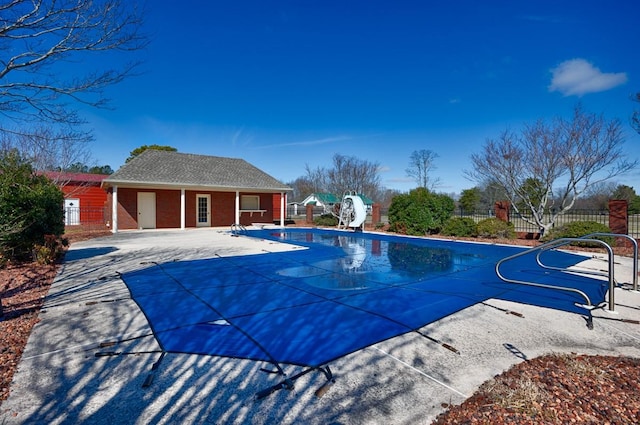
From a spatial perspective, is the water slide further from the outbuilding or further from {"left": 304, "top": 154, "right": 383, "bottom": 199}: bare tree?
the outbuilding

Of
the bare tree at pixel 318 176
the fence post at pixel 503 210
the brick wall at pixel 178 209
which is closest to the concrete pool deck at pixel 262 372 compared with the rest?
the fence post at pixel 503 210

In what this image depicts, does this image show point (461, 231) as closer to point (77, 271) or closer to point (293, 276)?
point (293, 276)

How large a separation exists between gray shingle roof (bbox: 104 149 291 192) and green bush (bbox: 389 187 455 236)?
8781mm

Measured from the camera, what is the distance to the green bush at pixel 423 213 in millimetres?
17094

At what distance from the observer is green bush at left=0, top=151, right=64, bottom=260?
311 inches

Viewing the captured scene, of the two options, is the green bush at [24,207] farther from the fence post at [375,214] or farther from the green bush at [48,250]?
the fence post at [375,214]

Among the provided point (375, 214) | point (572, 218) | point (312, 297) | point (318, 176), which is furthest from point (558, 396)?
point (318, 176)

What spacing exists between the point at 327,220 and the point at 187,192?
9485 mm

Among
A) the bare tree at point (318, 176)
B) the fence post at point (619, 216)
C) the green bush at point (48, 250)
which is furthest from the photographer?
the bare tree at point (318, 176)

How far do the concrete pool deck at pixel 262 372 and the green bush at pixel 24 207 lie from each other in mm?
4533

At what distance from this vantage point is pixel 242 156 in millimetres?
26984

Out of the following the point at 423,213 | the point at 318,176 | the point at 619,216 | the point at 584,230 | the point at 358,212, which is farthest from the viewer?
the point at 318,176

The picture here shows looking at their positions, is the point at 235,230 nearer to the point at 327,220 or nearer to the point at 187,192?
the point at 187,192

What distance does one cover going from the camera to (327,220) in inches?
916
